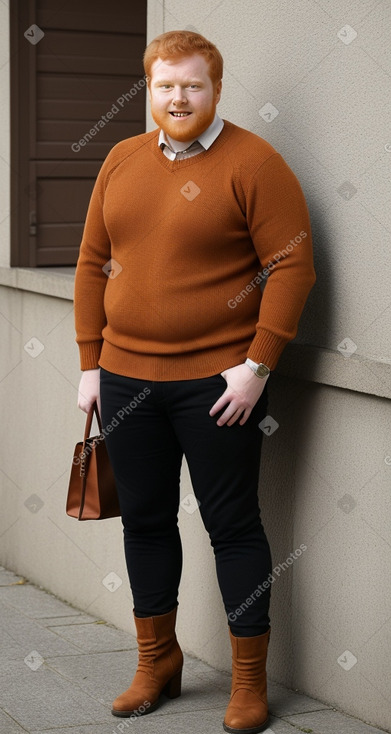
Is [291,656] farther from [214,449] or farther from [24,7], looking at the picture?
[24,7]

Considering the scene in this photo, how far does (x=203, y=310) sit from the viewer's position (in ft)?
11.1

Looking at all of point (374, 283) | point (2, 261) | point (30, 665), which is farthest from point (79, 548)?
point (374, 283)

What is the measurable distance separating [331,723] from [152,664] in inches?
22.4

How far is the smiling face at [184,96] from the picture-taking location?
333 cm

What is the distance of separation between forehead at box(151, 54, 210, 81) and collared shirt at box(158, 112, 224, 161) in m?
0.15

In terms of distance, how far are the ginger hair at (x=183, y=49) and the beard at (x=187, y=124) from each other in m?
0.11

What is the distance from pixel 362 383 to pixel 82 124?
2.82m

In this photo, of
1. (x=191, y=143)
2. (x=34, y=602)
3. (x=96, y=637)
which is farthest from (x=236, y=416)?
(x=34, y=602)

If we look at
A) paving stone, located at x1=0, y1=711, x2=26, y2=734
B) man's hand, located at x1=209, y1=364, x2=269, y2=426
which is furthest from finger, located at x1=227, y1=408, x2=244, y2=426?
paving stone, located at x1=0, y1=711, x2=26, y2=734

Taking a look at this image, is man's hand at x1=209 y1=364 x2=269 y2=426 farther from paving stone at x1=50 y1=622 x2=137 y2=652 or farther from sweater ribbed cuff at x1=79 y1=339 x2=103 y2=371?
paving stone at x1=50 y1=622 x2=137 y2=652

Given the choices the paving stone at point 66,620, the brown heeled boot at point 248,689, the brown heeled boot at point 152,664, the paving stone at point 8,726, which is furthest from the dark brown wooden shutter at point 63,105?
the brown heeled boot at point 248,689

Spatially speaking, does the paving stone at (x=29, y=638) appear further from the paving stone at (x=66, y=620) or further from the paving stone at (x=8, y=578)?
the paving stone at (x=8, y=578)

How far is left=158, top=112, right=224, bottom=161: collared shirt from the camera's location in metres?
3.41

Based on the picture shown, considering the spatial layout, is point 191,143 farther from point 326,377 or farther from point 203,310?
point 326,377
